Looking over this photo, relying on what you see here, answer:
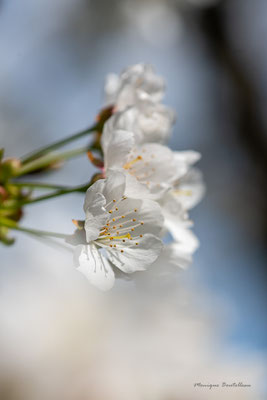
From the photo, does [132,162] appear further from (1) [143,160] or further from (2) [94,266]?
(2) [94,266]

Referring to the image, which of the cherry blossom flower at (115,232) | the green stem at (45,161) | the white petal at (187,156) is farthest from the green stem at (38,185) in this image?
the white petal at (187,156)

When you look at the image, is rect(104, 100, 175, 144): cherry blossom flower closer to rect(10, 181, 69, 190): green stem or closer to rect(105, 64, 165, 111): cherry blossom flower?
rect(105, 64, 165, 111): cherry blossom flower

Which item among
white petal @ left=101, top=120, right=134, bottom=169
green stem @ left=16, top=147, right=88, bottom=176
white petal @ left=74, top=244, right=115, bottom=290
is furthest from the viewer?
green stem @ left=16, top=147, right=88, bottom=176

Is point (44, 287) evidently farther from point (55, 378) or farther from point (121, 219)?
point (121, 219)

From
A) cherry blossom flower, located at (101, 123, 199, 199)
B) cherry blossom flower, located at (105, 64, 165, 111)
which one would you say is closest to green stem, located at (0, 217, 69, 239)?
cherry blossom flower, located at (101, 123, 199, 199)

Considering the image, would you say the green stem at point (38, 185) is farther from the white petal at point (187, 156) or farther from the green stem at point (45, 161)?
the white petal at point (187, 156)

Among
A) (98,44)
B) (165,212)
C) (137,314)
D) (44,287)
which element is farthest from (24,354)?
(98,44)
